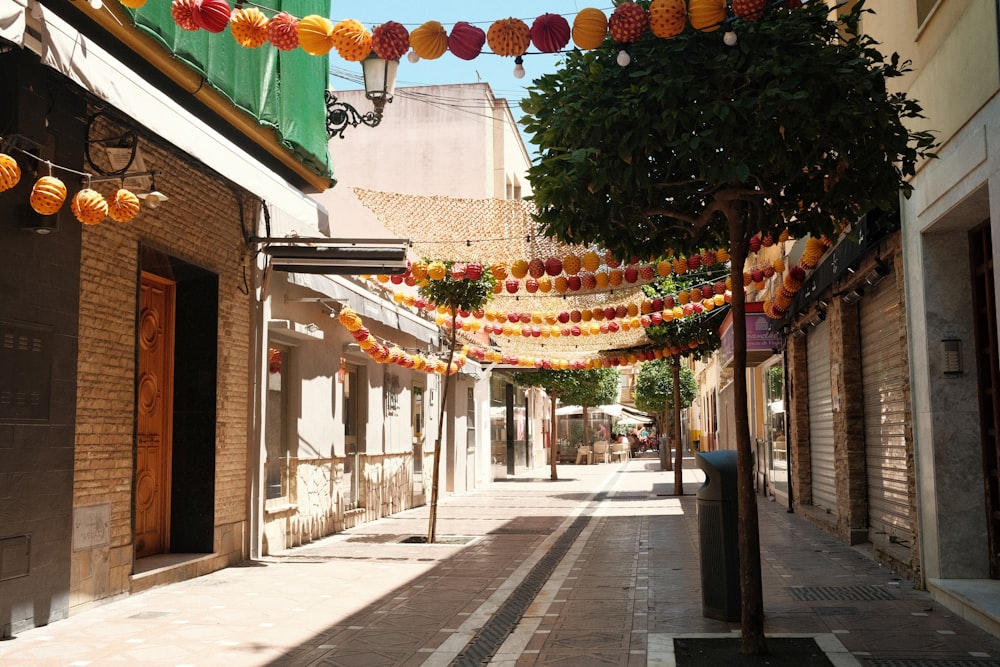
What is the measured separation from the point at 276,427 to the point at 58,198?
644 cm

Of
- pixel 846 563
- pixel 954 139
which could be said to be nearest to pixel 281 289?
pixel 846 563

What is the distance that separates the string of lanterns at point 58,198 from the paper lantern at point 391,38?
213cm

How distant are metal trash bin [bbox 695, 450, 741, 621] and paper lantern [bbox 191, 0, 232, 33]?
4.61 m

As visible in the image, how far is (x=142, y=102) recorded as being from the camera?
7102mm

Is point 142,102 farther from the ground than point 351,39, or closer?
closer

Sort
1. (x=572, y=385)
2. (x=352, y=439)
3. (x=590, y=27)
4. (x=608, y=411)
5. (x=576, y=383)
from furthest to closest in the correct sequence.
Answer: (x=608, y=411)
(x=576, y=383)
(x=572, y=385)
(x=352, y=439)
(x=590, y=27)

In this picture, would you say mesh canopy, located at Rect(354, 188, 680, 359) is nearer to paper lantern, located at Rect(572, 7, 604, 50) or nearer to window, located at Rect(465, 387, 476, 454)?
paper lantern, located at Rect(572, 7, 604, 50)

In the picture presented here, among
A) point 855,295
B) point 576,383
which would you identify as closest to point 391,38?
point 855,295

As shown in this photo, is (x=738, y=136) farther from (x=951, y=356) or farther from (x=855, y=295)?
(x=855, y=295)

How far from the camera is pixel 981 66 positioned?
6438 millimetres

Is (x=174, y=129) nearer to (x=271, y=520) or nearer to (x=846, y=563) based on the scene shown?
(x=271, y=520)

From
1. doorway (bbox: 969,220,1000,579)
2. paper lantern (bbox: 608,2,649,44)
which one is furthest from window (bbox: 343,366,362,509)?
paper lantern (bbox: 608,2,649,44)

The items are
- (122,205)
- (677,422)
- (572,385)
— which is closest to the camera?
(122,205)

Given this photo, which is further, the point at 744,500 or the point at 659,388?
the point at 659,388
